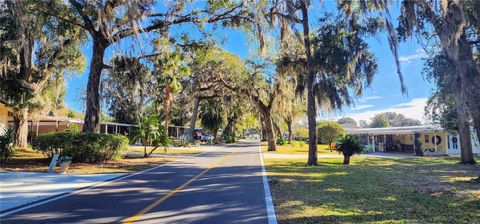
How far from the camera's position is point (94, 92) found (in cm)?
1855

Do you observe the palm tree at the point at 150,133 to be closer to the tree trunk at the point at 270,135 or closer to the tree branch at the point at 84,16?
the tree branch at the point at 84,16

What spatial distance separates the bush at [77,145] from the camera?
52.4 ft

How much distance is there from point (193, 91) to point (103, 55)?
57.5 feet

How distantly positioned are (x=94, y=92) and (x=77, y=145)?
3305 mm

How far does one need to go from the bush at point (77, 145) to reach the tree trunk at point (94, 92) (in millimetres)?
1846

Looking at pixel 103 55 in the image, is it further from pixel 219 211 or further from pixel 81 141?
pixel 219 211

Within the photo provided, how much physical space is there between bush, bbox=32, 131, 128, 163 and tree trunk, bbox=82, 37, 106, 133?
72.7 inches

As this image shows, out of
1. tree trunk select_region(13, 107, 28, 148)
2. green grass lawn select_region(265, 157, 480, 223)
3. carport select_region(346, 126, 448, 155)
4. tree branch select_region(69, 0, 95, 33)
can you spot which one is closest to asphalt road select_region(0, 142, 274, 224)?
green grass lawn select_region(265, 157, 480, 223)

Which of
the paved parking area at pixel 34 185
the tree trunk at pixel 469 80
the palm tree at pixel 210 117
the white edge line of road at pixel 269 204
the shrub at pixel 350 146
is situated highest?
the palm tree at pixel 210 117

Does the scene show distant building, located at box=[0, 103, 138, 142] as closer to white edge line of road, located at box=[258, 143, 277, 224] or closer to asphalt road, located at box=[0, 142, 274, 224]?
asphalt road, located at box=[0, 142, 274, 224]

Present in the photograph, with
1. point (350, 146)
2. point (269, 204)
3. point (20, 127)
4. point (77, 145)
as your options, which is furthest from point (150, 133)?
point (269, 204)

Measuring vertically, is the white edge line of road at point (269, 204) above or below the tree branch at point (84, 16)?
below

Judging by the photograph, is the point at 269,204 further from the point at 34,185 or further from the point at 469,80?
the point at 469,80

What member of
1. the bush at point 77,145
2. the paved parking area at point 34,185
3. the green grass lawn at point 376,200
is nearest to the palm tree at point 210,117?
the bush at point 77,145
